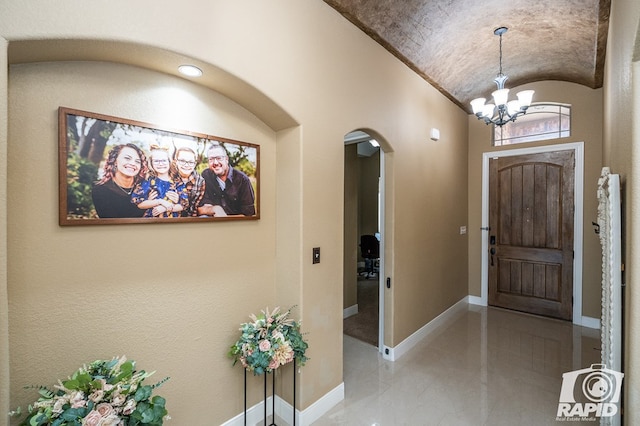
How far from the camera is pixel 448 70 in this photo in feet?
11.6

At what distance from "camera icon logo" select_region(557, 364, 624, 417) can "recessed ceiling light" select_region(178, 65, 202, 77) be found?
2880 mm

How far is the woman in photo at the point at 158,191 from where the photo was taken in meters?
1.62

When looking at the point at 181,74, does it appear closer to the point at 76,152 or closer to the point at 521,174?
the point at 76,152

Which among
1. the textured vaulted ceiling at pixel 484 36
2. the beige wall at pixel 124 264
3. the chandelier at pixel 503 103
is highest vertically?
the textured vaulted ceiling at pixel 484 36

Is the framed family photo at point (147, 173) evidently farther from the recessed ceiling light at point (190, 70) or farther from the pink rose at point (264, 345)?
the pink rose at point (264, 345)

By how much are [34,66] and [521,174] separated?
5270 millimetres

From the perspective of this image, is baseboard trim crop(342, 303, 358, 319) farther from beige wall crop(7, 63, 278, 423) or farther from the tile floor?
beige wall crop(7, 63, 278, 423)

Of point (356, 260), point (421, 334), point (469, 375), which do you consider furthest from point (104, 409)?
point (356, 260)

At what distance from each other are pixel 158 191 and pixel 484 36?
3472 mm

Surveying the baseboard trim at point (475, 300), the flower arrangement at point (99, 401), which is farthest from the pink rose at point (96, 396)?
the baseboard trim at point (475, 300)

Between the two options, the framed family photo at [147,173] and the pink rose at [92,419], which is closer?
the pink rose at [92,419]

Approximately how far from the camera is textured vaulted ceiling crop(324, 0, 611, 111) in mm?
2525

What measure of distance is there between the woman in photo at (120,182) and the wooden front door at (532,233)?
4792 millimetres

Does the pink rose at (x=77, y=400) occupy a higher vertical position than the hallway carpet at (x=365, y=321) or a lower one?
higher
